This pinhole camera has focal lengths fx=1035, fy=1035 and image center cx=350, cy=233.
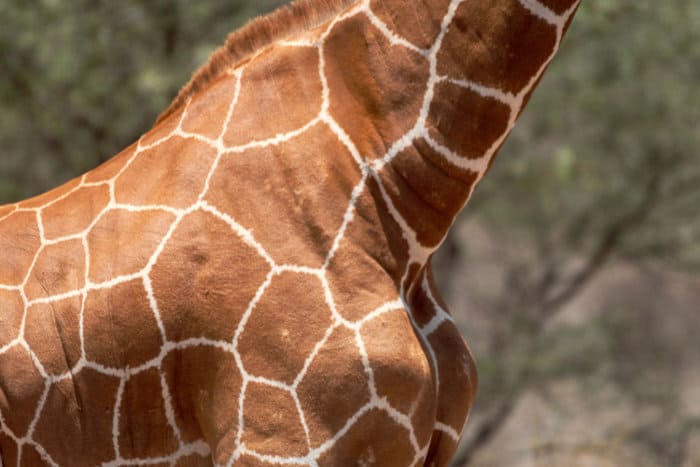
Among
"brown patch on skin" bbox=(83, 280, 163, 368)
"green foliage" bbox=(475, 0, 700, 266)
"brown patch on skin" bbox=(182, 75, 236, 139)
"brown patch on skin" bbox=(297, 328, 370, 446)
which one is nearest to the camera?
"brown patch on skin" bbox=(297, 328, 370, 446)

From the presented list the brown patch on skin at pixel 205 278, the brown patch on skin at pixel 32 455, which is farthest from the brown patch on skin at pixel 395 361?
the brown patch on skin at pixel 32 455

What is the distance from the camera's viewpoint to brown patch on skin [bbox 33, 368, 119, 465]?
6.77 feet

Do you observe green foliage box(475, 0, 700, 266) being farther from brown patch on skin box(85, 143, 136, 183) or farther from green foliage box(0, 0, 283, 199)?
brown patch on skin box(85, 143, 136, 183)

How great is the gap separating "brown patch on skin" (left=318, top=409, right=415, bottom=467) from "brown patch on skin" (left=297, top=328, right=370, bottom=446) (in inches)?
1.1

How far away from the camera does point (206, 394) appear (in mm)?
2021

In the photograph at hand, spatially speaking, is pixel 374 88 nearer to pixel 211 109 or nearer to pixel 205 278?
pixel 211 109

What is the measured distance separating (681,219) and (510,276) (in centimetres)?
144

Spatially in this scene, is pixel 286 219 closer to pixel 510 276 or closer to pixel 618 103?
pixel 618 103

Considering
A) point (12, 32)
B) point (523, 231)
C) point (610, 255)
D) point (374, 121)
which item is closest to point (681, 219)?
point (610, 255)

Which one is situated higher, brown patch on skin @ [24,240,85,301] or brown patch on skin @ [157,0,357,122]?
brown patch on skin @ [157,0,357,122]

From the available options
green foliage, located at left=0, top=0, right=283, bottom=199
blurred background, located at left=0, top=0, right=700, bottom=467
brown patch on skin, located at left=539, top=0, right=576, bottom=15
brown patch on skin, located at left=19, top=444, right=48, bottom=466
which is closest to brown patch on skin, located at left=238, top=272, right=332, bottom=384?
brown patch on skin, located at left=19, top=444, right=48, bottom=466

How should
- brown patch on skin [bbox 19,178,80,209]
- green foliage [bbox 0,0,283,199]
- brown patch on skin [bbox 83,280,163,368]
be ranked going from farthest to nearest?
green foliage [bbox 0,0,283,199] < brown patch on skin [bbox 19,178,80,209] < brown patch on skin [bbox 83,280,163,368]

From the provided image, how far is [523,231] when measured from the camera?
816cm

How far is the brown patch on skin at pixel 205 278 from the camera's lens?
6.54 feet
